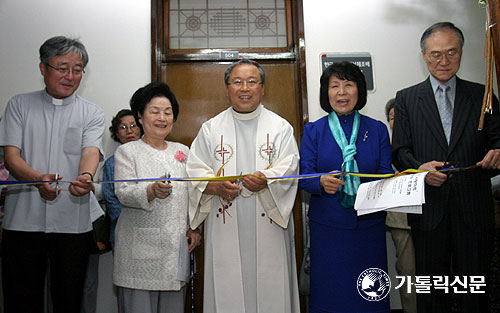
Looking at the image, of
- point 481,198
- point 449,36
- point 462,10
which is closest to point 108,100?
point 449,36

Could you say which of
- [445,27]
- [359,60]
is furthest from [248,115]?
[359,60]

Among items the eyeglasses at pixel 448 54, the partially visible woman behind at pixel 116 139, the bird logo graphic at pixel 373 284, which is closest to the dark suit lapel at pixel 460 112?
the eyeglasses at pixel 448 54

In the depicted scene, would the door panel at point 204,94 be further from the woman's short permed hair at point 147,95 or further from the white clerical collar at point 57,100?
the white clerical collar at point 57,100

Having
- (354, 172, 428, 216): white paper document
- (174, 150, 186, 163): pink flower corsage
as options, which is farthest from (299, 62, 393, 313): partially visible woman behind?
(174, 150, 186, 163): pink flower corsage

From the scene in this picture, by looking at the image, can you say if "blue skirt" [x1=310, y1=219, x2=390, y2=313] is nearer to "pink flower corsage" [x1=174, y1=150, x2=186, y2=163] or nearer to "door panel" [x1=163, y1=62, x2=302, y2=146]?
"pink flower corsage" [x1=174, y1=150, x2=186, y2=163]

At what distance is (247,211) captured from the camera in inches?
102

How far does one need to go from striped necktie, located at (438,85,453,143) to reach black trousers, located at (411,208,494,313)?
0.49 m

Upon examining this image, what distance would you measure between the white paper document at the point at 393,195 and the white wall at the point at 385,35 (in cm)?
175

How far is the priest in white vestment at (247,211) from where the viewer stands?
8.11 feet

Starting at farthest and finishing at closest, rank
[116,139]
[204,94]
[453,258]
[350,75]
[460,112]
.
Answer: [204,94], [116,139], [350,75], [460,112], [453,258]

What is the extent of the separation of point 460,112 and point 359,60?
1.66 meters

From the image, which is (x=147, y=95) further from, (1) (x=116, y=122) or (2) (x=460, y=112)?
(2) (x=460, y=112)

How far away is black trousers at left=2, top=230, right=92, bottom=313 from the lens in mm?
2293

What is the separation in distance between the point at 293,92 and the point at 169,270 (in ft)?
7.22
